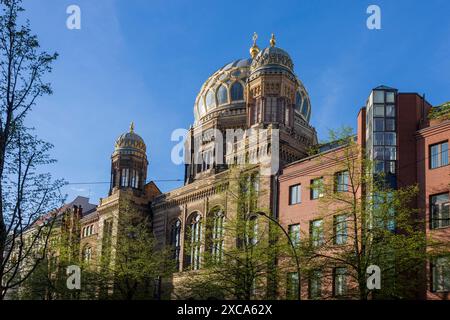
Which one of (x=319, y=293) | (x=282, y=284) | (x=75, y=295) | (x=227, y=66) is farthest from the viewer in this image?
(x=227, y=66)

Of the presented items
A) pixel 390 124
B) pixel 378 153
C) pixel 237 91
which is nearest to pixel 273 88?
pixel 237 91

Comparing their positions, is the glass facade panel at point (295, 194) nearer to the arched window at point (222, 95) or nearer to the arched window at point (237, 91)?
the arched window at point (237, 91)

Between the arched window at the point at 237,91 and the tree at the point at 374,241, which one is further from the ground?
the arched window at the point at 237,91

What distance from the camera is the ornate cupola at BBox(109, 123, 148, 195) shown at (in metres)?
62.2

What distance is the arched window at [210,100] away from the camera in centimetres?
6931

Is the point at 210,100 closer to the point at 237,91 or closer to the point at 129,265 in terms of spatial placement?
the point at 237,91

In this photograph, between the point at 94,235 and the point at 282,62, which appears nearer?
the point at 282,62

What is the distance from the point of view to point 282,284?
3409cm

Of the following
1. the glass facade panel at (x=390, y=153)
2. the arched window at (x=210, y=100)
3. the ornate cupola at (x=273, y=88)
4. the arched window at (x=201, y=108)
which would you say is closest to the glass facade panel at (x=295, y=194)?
the glass facade panel at (x=390, y=153)

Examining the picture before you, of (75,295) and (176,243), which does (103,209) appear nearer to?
(176,243)

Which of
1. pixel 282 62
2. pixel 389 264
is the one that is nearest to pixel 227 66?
pixel 282 62

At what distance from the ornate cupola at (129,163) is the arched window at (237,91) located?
1111 cm

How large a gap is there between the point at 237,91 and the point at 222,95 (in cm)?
183
